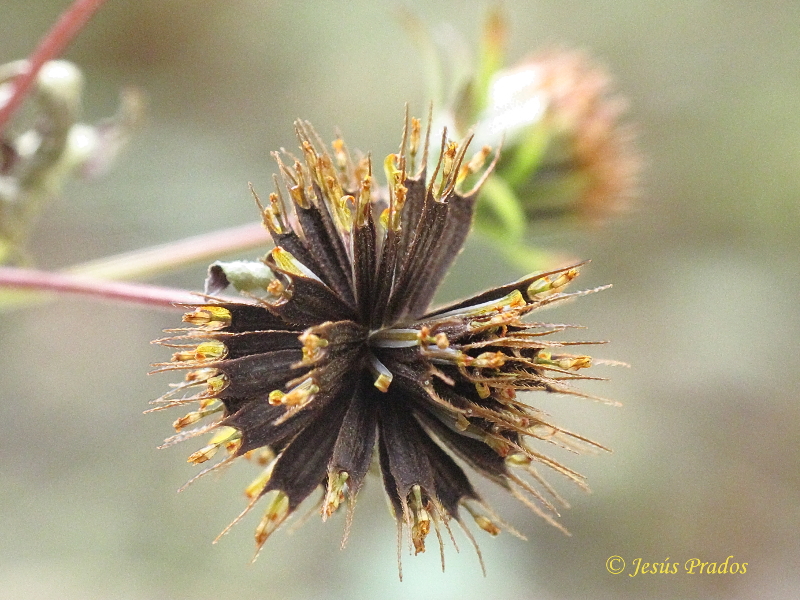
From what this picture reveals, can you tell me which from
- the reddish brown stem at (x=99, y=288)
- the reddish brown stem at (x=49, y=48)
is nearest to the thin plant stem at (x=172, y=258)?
the reddish brown stem at (x=99, y=288)

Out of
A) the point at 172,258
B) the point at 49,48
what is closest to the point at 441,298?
the point at 172,258

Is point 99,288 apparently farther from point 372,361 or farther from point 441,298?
point 441,298

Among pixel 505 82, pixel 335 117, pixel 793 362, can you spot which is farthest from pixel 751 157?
pixel 505 82

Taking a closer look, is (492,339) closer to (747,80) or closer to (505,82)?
(505,82)

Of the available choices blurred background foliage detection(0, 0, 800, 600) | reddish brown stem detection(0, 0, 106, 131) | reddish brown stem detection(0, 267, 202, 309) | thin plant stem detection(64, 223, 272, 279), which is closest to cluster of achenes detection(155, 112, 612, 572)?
reddish brown stem detection(0, 267, 202, 309)

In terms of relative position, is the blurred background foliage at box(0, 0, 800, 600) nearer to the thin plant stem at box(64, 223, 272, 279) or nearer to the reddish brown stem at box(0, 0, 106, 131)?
the thin plant stem at box(64, 223, 272, 279)
